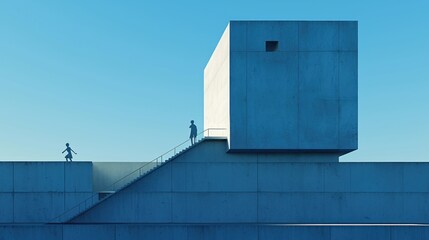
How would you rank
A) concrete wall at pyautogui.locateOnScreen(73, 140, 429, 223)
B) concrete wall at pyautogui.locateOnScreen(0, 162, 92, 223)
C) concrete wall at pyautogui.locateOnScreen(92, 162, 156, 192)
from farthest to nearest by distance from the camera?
concrete wall at pyautogui.locateOnScreen(92, 162, 156, 192) → concrete wall at pyautogui.locateOnScreen(0, 162, 92, 223) → concrete wall at pyautogui.locateOnScreen(73, 140, 429, 223)

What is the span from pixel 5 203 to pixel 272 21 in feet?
62.5

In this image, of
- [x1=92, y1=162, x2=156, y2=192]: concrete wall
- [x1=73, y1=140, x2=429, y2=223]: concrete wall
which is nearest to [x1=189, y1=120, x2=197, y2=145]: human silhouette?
[x1=73, y1=140, x2=429, y2=223]: concrete wall

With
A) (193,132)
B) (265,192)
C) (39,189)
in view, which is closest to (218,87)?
(193,132)

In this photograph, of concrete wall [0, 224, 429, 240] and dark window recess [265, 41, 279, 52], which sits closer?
concrete wall [0, 224, 429, 240]

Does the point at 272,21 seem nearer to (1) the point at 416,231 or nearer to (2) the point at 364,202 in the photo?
(2) the point at 364,202

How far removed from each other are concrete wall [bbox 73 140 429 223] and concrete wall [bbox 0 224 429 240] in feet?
9.40

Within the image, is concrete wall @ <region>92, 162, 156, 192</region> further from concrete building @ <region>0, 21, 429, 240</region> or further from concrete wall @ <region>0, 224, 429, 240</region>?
concrete wall @ <region>0, 224, 429, 240</region>

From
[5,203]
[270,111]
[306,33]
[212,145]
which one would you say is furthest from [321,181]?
[5,203]

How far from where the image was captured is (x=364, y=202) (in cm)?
2134

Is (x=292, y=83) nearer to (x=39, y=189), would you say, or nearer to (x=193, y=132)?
(x=193, y=132)

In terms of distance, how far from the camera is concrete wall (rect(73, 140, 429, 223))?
21109 mm

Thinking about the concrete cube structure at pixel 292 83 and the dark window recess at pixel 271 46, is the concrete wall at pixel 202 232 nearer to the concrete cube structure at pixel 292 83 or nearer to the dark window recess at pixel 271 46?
the concrete cube structure at pixel 292 83

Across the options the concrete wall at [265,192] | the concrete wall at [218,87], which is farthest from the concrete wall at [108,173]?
the concrete wall at [218,87]

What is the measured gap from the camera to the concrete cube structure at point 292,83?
66.9ft
